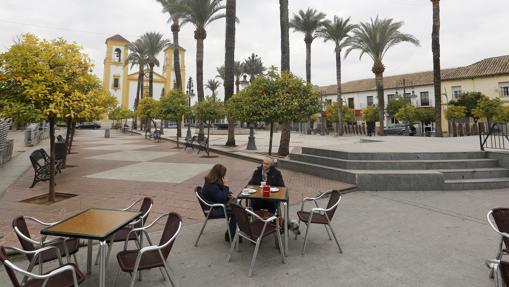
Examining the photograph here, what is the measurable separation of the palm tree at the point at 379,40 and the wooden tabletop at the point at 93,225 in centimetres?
2780

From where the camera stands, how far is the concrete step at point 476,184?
739 centimetres

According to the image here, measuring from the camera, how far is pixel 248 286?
3.03 metres

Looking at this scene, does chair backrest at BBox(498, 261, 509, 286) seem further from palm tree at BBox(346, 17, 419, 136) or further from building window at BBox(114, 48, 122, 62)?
building window at BBox(114, 48, 122, 62)

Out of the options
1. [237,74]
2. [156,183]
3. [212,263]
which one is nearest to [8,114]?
[156,183]

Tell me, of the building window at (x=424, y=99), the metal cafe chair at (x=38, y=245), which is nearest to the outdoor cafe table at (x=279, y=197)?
the metal cafe chair at (x=38, y=245)

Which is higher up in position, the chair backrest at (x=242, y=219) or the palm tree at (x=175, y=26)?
the palm tree at (x=175, y=26)

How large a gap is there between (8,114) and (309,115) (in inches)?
373

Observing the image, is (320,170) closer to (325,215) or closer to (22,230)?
(325,215)

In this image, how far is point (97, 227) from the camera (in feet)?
9.39

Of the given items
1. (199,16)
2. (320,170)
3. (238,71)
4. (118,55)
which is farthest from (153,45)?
(320,170)

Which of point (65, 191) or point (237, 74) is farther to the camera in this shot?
point (237, 74)

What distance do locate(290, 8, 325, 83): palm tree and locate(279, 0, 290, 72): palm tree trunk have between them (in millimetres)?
18551

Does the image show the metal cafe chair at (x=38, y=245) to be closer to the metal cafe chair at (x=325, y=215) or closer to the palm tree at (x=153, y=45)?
the metal cafe chair at (x=325, y=215)

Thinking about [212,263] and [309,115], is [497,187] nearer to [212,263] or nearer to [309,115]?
[309,115]
